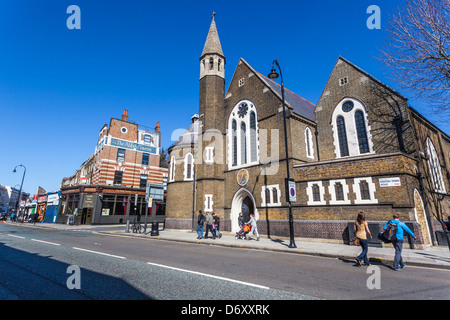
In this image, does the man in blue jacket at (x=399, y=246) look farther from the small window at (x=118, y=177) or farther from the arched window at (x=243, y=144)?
the small window at (x=118, y=177)

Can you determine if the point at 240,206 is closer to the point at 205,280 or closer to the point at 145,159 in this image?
the point at 205,280

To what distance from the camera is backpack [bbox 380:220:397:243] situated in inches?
302

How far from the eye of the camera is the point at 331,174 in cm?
1383

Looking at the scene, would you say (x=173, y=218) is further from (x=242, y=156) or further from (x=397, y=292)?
(x=397, y=292)

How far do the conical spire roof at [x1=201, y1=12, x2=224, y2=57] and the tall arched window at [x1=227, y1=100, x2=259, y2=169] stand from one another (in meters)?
6.98

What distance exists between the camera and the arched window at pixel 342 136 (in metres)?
17.3

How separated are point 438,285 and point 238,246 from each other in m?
8.35

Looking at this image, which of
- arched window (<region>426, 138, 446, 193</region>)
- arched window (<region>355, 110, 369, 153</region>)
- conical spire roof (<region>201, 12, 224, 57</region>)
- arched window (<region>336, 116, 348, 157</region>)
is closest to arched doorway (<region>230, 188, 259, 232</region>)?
arched window (<region>336, 116, 348, 157</region>)

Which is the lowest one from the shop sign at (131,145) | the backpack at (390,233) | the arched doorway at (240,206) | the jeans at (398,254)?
the jeans at (398,254)

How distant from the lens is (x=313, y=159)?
18.3m

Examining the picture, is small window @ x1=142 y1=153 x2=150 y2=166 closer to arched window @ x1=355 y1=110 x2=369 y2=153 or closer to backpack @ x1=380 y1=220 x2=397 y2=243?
arched window @ x1=355 y1=110 x2=369 y2=153

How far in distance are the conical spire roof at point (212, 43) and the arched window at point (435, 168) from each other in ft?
65.7

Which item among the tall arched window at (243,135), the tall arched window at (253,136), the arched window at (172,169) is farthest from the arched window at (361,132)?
the arched window at (172,169)

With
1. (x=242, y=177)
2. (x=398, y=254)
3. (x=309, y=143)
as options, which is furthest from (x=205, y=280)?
(x=309, y=143)
